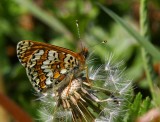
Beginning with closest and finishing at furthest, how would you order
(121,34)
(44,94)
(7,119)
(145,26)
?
(44,94), (145,26), (7,119), (121,34)

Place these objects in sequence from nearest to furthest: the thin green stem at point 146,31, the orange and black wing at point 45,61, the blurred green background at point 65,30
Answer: the orange and black wing at point 45,61 → the thin green stem at point 146,31 → the blurred green background at point 65,30

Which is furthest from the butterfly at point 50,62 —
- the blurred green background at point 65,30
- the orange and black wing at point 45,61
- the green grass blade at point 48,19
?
the green grass blade at point 48,19

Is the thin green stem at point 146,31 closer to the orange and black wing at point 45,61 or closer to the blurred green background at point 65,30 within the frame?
the orange and black wing at point 45,61

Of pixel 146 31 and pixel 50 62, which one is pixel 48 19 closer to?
pixel 146 31

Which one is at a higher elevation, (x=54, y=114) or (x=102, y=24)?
(x=102, y=24)

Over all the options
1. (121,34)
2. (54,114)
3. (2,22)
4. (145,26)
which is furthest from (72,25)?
(54,114)

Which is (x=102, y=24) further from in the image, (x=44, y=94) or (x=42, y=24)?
(x=44, y=94)

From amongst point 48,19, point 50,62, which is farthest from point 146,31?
point 48,19
